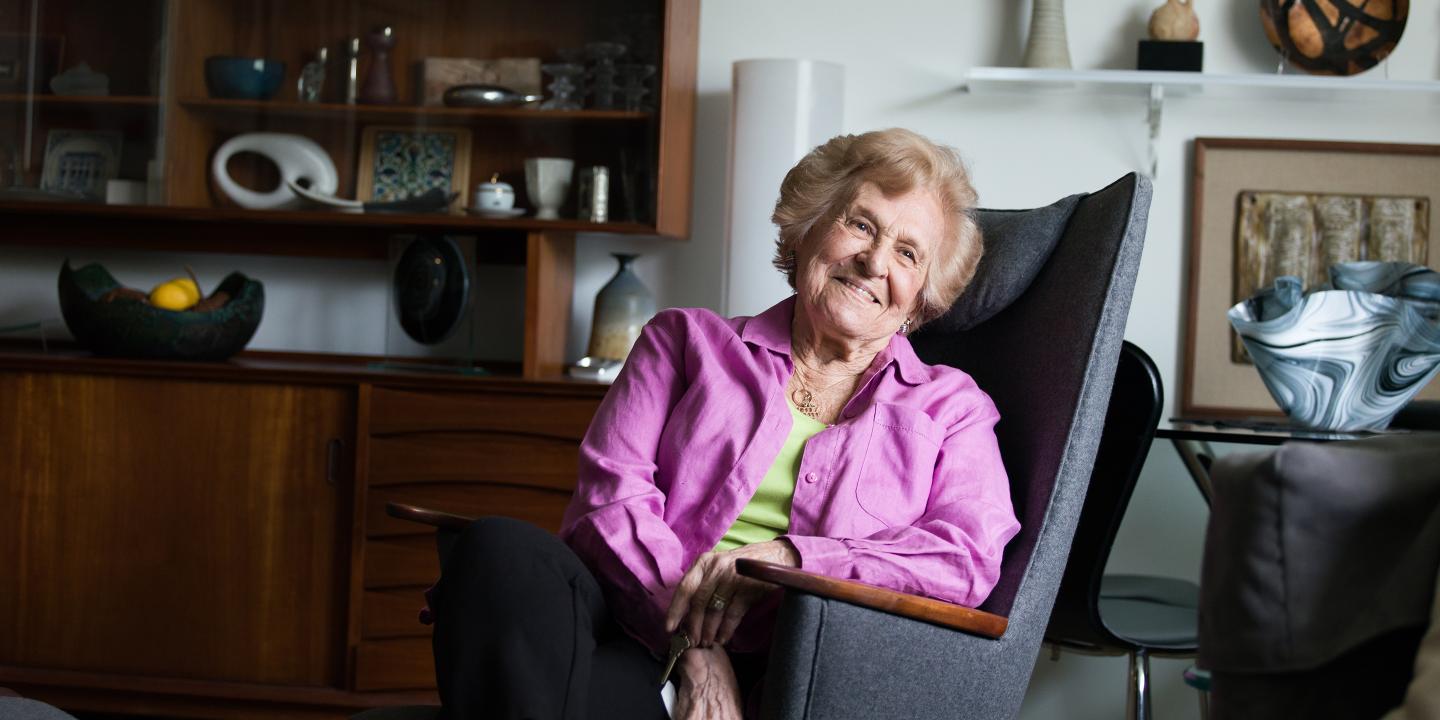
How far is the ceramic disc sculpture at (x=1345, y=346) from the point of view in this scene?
6.82ft

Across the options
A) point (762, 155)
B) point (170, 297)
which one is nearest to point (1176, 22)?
point (762, 155)

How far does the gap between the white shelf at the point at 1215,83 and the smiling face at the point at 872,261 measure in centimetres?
109

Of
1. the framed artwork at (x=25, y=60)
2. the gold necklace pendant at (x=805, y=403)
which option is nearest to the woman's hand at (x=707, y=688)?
the gold necklace pendant at (x=805, y=403)

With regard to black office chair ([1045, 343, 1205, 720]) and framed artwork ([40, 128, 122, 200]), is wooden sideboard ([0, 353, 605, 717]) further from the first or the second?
black office chair ([1045, 343, 1205, 720])

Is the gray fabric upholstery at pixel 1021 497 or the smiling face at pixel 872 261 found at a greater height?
the smiling face at pixel 872 261

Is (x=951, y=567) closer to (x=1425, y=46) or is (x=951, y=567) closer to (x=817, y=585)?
(x=817, y=585)

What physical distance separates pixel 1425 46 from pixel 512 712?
99.0 inches

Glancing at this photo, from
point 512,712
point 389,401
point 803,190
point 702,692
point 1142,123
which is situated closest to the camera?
point 512,712

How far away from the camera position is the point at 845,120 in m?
3.01

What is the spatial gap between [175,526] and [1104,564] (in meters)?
1.84

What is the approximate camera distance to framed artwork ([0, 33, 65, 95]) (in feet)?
9.67

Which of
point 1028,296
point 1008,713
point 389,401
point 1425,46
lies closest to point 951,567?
point 1008,713

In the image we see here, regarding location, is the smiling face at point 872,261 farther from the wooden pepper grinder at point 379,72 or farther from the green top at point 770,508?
the wooden pepper grinder at point 379,72

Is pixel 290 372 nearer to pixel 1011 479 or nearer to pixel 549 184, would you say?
pixel 549 184
